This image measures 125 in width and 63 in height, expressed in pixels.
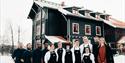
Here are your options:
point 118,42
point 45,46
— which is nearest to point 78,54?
point 45,46

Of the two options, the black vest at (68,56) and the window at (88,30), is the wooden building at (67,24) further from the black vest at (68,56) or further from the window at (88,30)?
the black vest at (68,56)

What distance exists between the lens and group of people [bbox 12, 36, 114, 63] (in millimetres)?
7289

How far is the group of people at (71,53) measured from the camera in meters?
7.29

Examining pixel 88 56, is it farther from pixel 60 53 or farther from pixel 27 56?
pixel 27 56

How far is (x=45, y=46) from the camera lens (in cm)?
787

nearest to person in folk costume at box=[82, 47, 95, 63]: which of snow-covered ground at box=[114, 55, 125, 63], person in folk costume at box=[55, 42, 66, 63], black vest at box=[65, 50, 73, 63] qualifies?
black vest at box=[65, 50, 73, 63]

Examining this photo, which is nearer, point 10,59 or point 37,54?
point 37,54

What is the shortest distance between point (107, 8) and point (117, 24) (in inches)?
16.8

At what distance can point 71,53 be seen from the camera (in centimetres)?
763

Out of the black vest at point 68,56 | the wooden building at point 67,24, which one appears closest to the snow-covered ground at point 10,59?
the wooden building at point 67,24

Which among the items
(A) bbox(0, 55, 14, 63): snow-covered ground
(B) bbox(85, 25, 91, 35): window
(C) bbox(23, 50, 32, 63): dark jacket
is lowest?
(A) bbox(0, 55, 14, 63): snow-covered ground

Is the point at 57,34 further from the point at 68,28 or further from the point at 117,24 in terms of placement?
the point at 117,24

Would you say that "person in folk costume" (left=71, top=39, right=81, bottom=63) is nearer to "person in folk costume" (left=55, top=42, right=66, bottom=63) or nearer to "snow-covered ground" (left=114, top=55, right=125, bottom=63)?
"person in folk costume" (left=55, top=42, right=66, bottom=63)

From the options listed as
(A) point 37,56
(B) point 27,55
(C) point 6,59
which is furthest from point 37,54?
(C) point 6,59
